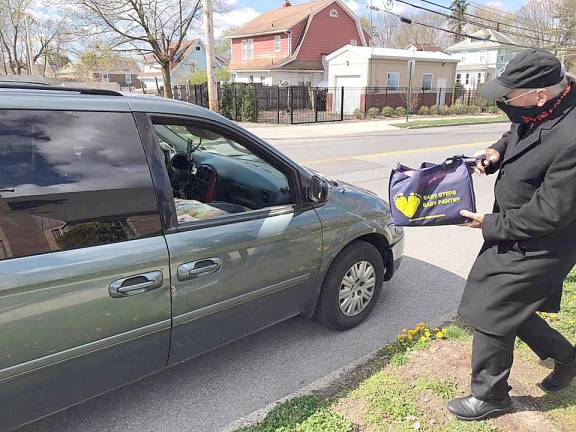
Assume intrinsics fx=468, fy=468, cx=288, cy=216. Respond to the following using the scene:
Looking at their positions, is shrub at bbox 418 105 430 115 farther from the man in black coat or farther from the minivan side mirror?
the man in black coat

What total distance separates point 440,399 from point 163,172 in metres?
1.99

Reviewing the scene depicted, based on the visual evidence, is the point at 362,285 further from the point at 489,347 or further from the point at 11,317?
the point at 11,317

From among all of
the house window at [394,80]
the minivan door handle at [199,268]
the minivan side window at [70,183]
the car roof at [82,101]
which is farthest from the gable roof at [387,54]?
the minivan side window at [70,183]

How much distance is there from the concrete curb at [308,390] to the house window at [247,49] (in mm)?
39171

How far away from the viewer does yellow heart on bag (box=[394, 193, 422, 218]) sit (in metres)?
2.56

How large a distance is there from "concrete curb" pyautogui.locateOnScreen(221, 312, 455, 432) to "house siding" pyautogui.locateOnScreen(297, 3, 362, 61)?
34810 mm

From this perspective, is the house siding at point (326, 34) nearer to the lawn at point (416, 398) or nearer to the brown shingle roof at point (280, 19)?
the brown shingle roof at point (280, 19)

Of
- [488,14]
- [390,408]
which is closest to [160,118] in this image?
[390,408]

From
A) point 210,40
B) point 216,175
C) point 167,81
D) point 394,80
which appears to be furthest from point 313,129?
point 216,175

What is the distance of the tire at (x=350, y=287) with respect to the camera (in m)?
3.29

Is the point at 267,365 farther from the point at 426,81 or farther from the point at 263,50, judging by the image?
the point at 263,50

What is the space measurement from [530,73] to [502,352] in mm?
1360

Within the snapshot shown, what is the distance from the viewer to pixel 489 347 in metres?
2.38

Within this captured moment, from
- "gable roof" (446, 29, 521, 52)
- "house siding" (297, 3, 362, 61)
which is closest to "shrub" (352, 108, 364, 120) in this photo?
"house siding" (297, 3, 362, 61)
